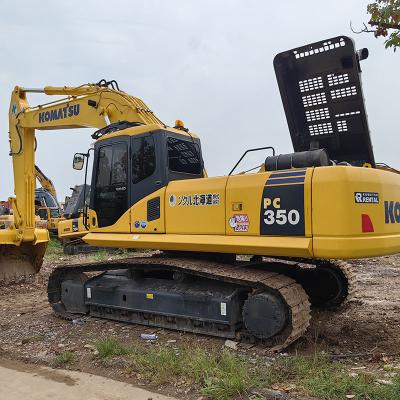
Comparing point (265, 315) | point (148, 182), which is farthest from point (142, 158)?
point (265, 315)

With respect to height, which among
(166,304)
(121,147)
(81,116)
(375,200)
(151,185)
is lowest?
(166,304)

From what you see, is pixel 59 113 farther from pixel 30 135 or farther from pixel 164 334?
pixel 164 334

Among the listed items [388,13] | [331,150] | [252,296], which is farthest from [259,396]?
[331,150]

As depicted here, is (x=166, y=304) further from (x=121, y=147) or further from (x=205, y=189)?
(x=121, y=147)

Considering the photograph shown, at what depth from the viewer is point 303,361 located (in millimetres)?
4645

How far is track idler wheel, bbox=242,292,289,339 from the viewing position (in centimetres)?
507

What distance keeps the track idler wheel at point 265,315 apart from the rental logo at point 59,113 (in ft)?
14.7

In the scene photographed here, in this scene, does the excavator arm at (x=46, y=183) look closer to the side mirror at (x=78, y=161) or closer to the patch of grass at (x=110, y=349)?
the side mirror at (x=78, y=161)

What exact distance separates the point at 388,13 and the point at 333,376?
2.97 metres

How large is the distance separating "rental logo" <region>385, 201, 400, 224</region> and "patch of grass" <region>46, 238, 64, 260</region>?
10812 millimetres

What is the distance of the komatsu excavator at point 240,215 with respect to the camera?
4.90 meters

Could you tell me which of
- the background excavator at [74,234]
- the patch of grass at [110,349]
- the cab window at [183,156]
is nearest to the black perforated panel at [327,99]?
the cab window at [183,156]

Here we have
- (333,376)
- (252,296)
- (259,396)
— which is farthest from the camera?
(252,296)

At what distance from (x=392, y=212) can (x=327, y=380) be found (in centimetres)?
201
